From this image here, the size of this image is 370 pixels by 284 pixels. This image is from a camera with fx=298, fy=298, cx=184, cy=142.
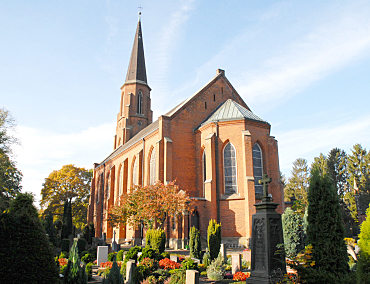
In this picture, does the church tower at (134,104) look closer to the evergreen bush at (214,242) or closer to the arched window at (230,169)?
the arched window at (230,169)

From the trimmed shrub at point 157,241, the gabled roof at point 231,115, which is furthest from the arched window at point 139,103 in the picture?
the trimmed shrub at point 157,241

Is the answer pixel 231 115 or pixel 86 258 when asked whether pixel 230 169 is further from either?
pixel 86 258

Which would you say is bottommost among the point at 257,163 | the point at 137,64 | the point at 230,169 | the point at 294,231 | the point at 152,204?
the point at 294,231

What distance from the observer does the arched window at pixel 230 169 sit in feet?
79.9

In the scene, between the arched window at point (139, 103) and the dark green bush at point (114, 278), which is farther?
the arched window at point (139, 103)

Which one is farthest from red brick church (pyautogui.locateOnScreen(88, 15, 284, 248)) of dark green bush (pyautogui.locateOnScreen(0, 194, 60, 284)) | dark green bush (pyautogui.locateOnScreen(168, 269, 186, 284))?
dark green bush (pyautogui.locateOnScreen(0, 194, 60, 284))

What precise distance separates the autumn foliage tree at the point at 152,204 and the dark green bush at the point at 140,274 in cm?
890

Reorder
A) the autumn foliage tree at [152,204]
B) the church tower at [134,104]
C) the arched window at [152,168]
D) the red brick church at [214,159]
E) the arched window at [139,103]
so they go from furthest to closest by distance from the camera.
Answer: the arched window at [139,103], the church tower at [134,104], the arched window at [152,168], the red brick church at [214,159], the autumn foliage tree at [152,204]

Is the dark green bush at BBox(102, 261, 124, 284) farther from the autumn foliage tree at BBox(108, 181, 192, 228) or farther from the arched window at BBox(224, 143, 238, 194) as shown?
the arched window at BBox(224, 143, 238, 194)

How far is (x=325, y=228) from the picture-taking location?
31.2 ft

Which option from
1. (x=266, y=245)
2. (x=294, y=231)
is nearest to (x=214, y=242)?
(x=294, y=231)

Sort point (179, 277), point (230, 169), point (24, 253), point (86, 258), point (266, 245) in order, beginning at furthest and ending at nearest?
point (230, 169)
point (86, 258)
point (179, 277)
point (266, 245)
point (24, 253)

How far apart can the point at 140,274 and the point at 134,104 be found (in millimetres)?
35691

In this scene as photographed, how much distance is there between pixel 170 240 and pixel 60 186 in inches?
1334
